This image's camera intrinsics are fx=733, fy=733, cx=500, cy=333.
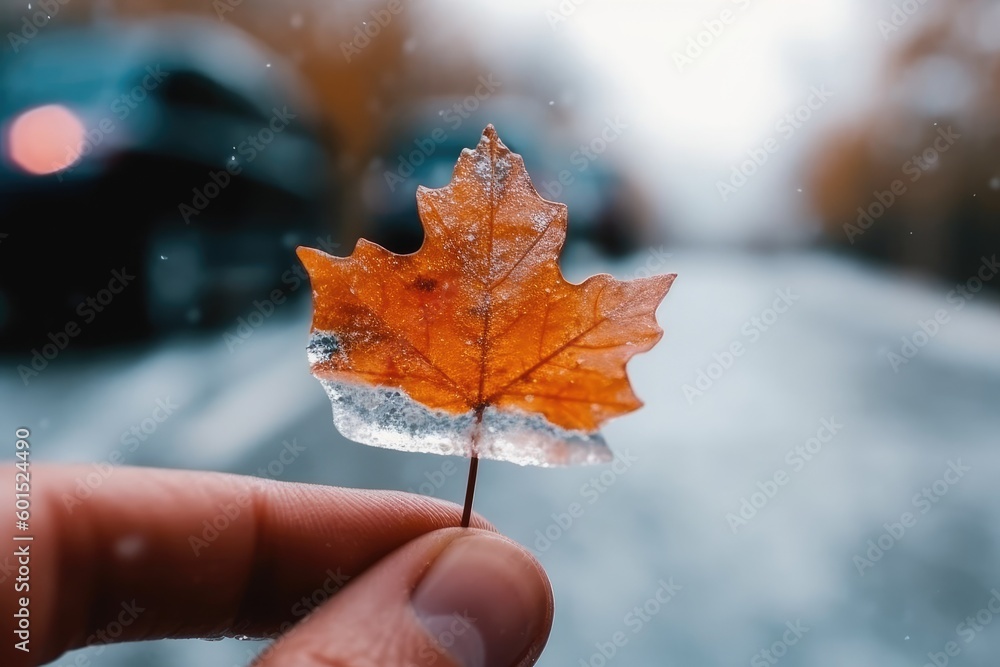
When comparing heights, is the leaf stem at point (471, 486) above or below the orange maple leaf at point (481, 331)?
below

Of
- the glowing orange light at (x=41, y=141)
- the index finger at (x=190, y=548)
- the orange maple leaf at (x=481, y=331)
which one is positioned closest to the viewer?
the orange maple leaf at (x=481, y=331)

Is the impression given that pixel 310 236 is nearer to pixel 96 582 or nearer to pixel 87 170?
pixel 87 170

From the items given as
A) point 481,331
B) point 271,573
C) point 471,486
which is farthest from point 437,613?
point 271,573

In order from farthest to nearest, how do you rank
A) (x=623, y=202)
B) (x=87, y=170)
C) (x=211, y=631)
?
1. (x=623, y=202)
2. (x=87, y=170)
3. (x=211, y=631)

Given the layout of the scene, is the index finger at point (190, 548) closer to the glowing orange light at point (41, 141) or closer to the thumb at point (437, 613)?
the thumb at point (437, 613)

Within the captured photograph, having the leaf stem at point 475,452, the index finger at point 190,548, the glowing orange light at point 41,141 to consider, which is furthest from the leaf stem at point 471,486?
the glowing orange light at point 41,141

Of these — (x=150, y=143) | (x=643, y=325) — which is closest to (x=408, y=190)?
(x=150, y=143)

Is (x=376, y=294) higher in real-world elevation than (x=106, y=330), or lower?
higher
